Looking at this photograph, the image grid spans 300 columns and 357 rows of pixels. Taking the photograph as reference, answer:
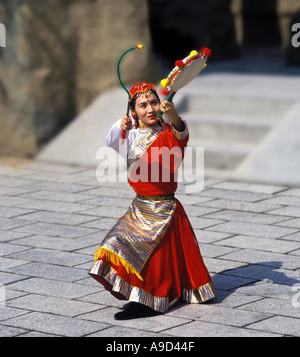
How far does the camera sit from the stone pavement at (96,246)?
5.41m

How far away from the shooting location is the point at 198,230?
25.1 feet

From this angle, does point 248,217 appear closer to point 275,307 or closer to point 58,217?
Answer: point 58,217

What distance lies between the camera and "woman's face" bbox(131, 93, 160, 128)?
5.58 meters

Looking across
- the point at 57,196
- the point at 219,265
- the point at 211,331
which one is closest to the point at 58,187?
the point at 57,196

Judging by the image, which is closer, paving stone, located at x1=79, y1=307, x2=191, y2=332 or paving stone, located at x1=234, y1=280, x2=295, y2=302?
paving stone, located at x1=79, y1=307, x2=191, y2=332

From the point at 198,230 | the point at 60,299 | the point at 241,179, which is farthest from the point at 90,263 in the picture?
the point at 241,179

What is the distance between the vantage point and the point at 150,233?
18.4ft

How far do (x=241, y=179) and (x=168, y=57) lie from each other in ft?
18.5

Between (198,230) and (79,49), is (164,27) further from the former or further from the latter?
(198,230)

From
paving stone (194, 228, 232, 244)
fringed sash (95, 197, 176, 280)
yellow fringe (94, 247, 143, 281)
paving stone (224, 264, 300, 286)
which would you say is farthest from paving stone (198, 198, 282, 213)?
yellow fringe (94, 247, 143, 281)
